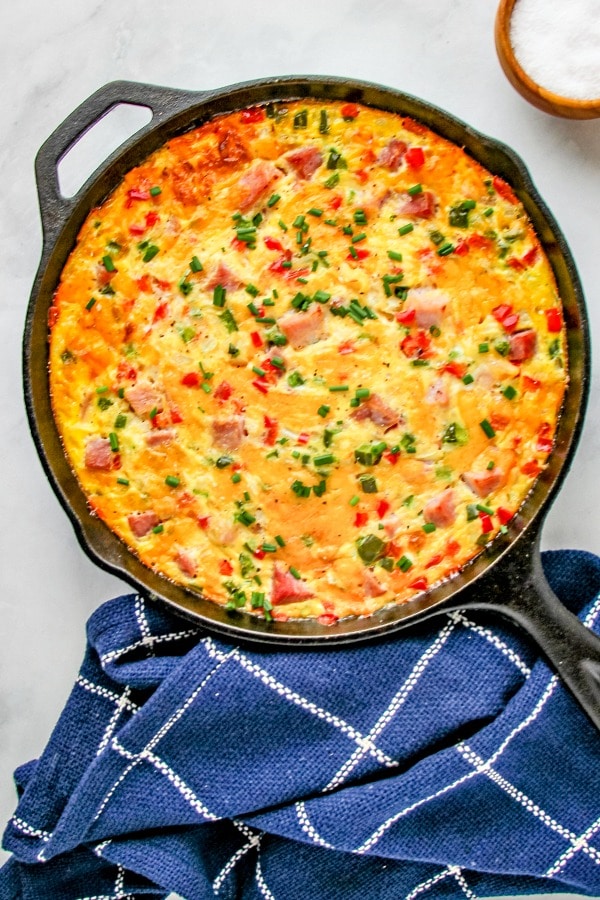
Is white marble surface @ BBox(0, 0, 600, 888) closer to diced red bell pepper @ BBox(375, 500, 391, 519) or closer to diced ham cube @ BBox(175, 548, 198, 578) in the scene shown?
diced ham cube @ BBox(175, 548, 198, 578)

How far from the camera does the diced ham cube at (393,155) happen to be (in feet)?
10.5

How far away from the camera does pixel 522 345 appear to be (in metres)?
3.17

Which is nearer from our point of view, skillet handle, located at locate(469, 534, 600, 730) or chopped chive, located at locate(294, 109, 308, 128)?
skillet handle, located at locate(469, 534, 600, 730)

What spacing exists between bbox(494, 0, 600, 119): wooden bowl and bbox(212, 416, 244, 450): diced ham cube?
147cm

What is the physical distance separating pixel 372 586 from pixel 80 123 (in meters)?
1.76

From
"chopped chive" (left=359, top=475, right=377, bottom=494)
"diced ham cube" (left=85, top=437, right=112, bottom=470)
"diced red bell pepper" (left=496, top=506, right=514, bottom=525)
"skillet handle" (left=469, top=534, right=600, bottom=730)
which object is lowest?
"skillet handle" (left=469, top=534, right=600, bottom=730)

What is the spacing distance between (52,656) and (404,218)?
2058 mm

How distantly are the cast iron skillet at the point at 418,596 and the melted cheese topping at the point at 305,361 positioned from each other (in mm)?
51

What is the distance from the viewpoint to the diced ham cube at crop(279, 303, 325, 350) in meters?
3.19

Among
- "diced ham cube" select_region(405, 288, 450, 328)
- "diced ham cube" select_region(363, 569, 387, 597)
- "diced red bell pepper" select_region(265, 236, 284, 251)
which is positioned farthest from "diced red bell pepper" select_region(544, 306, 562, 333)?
"diced ham cube" select_region(363, 569, 387, 597)

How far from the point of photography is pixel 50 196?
10.0ft

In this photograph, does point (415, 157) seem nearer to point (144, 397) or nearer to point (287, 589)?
point (144, 397)

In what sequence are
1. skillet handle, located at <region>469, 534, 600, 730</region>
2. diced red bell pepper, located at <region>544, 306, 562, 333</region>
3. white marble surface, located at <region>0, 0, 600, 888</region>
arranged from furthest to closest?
white marble surface, located at <region>0, 0, 600, 888</region>, diced red bell pepper, located at <region>544, 306, 562, 333</region>, skillet handle, located at <region>469, 534, 600, 730</region>

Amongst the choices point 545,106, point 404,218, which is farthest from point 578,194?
point 404,218
